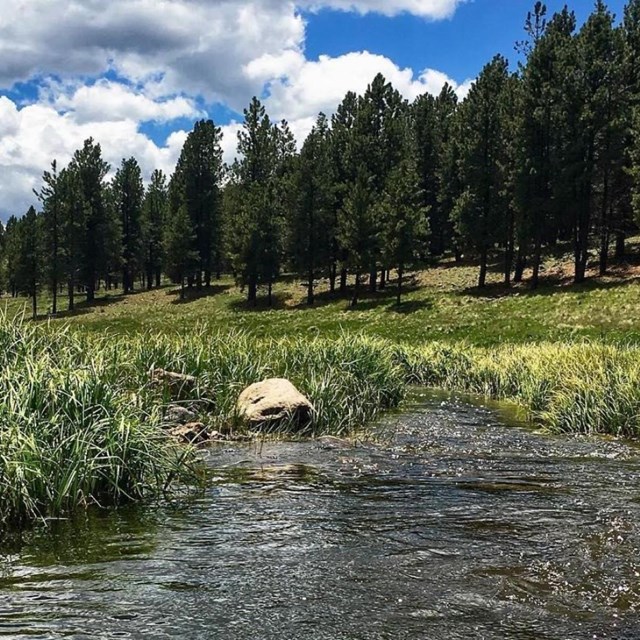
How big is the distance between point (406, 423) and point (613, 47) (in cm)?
4457

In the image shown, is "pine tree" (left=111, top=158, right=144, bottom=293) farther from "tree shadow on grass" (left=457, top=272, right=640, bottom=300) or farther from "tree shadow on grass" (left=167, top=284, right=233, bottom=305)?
"tree shadow on grass" (left=457, top=272, right=640, bottom=300)

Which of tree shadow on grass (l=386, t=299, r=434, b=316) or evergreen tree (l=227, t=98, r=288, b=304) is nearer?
tree shadow on grass (l=386, t=299, r=434, b=316)

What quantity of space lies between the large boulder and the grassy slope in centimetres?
842

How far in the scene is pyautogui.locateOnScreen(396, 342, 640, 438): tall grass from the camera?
42.8 feet

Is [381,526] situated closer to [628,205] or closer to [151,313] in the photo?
[628,205]

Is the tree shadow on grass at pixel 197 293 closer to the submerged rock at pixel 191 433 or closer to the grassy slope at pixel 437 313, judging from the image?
the grassy slope at pixel 437 313

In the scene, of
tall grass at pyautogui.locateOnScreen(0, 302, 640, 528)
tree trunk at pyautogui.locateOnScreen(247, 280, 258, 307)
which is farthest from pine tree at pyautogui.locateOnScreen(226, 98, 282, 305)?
tall grass at pyautogui.locateOnScreen(0, 302, 640, 528)

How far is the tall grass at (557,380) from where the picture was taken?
1305 centimetres

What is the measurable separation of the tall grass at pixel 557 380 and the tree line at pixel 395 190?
79.1 ft

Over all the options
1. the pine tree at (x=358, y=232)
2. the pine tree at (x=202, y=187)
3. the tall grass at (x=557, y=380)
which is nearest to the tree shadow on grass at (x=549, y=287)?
the pine tree at (x=358, y=232)

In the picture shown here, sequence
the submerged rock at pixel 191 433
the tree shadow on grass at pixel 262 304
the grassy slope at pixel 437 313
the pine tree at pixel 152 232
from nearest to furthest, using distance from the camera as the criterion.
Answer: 1. the submerged rock at pixel 191 433
2. the grassy slope at pixel 437 313
3. the tree shadow on grass at pixel 262 304
4. the pine tree at pixel 152 232

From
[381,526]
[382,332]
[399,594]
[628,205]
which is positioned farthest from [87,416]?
[628,205]

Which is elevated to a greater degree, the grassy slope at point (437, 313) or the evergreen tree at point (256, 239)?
the evergreen tree at point (256, 239)

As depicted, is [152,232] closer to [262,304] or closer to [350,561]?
[262,304]
